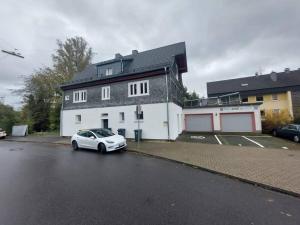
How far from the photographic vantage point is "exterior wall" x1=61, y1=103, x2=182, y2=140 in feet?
49.0

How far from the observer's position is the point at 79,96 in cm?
1983

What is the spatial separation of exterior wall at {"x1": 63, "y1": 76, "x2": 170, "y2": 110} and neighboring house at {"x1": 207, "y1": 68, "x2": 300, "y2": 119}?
1876 cm

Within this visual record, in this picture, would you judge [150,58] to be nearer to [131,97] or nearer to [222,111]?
[131,97]

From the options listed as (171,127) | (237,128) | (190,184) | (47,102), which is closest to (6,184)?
(190,184)

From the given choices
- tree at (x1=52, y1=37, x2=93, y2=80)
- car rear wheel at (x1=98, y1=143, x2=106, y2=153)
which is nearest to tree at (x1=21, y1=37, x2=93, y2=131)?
tree at (x1=52, y1=37, x2=93, y2=80)

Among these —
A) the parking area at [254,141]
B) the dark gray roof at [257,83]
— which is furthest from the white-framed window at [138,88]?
the dark gray roof at [257,83]

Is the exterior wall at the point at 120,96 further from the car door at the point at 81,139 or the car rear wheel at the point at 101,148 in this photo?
the car rear wheel at the point at 101,148

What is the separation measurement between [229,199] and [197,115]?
1773 centimetres

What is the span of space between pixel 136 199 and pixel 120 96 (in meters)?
13.5

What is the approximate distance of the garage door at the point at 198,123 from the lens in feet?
69.5

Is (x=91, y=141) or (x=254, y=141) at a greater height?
(x=91, y=141)

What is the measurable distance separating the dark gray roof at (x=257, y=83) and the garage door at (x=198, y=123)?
13.1 meters

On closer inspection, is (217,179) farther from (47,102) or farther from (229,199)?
(47,102)

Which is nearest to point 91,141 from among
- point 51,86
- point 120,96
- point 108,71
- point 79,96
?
point 120,96
